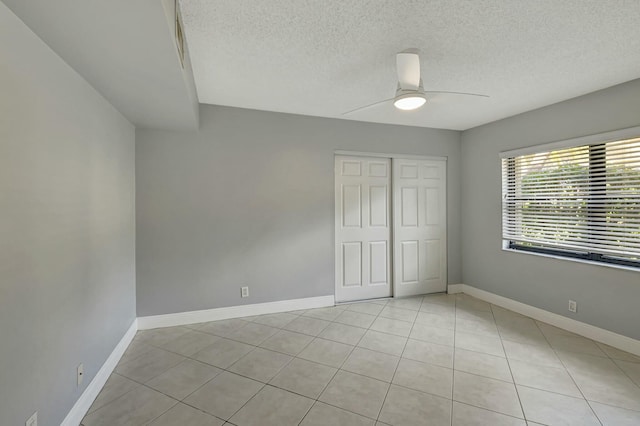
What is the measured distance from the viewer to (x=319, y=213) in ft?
12.6

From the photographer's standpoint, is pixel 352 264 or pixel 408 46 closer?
pixel 408 46

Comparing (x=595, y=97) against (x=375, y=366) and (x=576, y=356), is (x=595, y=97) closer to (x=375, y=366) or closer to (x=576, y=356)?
(x=576, y=356)

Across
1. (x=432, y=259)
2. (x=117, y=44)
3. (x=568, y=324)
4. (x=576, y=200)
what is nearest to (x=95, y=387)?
(x=117, y=44)

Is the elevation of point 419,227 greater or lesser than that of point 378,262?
greater

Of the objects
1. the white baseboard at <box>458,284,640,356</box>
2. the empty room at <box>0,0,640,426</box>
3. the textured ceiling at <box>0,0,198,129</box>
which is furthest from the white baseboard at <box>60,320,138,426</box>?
the white baseboard at <box>458,284,640,356</box>

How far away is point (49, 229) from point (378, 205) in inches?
137

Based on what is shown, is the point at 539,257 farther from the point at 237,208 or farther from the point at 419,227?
the point at 237,208

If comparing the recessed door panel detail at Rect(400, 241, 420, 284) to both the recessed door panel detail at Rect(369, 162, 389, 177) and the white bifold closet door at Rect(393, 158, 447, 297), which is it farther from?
the recessed door panel detail at Rect(369, 162, 389, 177)

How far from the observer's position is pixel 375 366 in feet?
7.99

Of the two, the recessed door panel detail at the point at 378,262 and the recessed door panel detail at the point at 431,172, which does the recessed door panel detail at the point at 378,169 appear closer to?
the recessed door panel detail at the point at 431,172

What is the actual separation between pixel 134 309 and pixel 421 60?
3729mm

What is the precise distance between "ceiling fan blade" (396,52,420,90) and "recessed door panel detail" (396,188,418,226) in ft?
7.23

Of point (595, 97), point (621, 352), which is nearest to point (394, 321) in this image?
point (621, 352)

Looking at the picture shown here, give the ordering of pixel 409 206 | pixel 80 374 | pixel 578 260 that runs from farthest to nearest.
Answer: pixel 409 206 < pixel 578 260 < pixel 80 374
